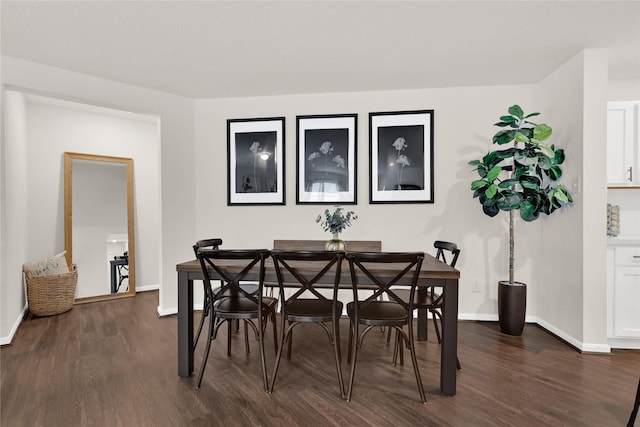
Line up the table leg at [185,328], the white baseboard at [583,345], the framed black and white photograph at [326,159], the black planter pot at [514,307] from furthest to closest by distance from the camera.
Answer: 1. the framed black and white photograph at [326,159]
2. the black planter pot at [514,307]
3. the white baseboard at [583,345]
4. the table leg at [185,328]

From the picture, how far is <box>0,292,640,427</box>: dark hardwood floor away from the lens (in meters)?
1.91

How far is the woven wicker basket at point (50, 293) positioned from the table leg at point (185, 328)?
2.39m

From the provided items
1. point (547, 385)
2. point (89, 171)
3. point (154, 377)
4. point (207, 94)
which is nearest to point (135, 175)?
point (89, 171)

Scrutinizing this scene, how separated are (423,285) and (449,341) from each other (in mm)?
381

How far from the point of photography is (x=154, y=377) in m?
2.37

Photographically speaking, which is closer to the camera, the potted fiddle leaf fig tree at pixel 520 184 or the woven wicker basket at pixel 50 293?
the potted fiddle leaf fig tree at pixel 520 184

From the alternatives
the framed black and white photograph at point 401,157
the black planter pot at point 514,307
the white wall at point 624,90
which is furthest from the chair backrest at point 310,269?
the white wall at point 624,90

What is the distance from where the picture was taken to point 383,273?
2180 mm

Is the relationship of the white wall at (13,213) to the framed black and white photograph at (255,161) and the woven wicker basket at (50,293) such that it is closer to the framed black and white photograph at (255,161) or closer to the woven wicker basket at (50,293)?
the woven wicker basket at (50,293)

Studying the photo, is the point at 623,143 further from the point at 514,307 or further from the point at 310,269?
the point at 310,269

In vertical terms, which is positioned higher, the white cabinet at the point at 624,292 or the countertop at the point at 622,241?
the countertop at the point at 622,241

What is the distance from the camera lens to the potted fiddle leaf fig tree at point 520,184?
300 cm

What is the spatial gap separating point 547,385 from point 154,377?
273cm

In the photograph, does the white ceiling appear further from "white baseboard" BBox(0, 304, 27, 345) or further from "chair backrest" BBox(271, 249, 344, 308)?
"white baseboard" BBox(0, 304, 27, 345)
